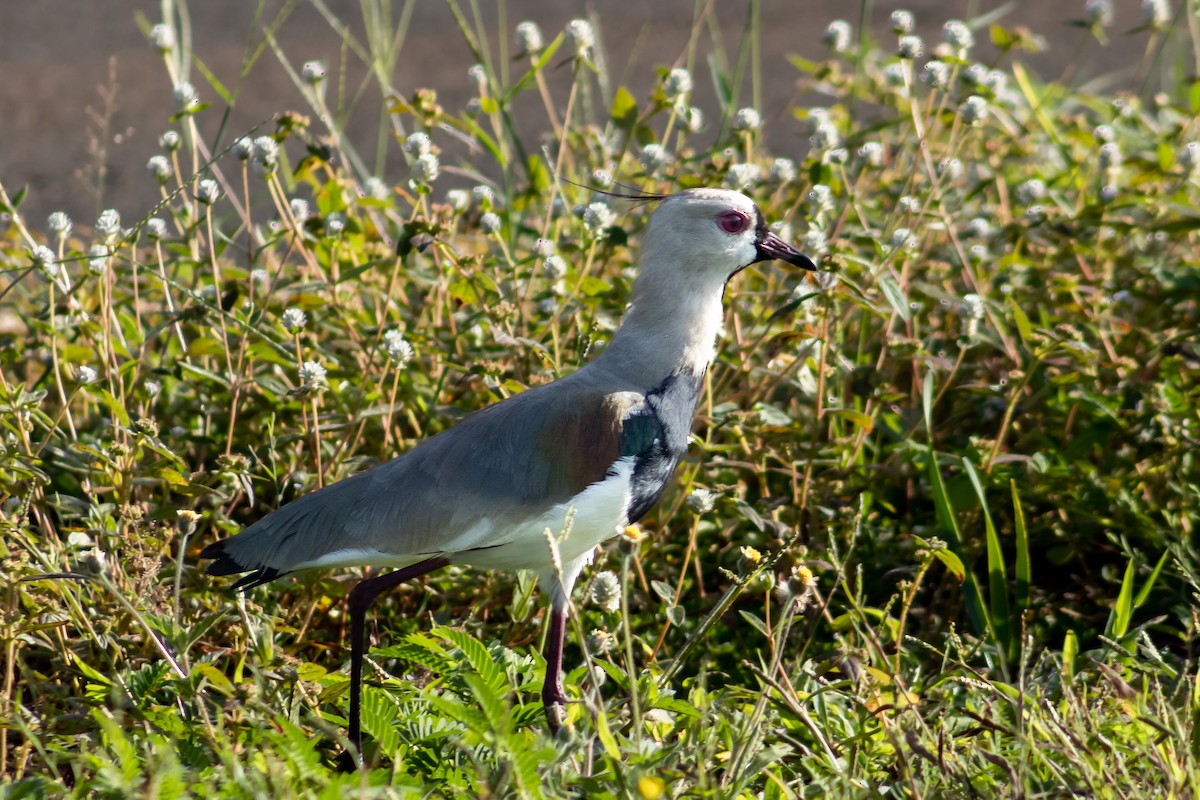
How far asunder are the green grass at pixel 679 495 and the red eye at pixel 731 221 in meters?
0.30

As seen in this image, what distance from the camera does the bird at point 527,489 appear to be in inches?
115

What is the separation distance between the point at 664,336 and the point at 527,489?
1.56 feet

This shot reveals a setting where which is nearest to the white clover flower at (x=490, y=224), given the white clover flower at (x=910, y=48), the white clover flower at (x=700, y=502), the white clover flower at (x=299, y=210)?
the white clover flower at (x=299, y=210)

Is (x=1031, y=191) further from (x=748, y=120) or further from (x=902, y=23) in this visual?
(x=748, y=120)

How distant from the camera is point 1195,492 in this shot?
3584 millimetres

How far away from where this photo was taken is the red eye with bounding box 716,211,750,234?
3.21 metres

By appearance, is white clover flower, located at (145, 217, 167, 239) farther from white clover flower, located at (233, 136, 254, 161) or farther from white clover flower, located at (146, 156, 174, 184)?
white clover flower, located at (233, 136, 254, 161)

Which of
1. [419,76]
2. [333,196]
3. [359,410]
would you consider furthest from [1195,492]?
[419,76]

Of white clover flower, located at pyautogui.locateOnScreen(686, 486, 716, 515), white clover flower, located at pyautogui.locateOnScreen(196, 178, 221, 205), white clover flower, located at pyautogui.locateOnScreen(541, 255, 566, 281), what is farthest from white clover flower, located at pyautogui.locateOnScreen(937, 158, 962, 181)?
white clover flower, located at pyautogui.locateOnScreen(196, 178, 221, 205)

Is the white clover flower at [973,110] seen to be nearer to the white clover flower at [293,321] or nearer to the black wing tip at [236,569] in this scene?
the white clover flower at [293,321]

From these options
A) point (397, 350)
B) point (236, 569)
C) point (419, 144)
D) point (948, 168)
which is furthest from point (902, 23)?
point (236, 569)

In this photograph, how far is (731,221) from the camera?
3.21 m

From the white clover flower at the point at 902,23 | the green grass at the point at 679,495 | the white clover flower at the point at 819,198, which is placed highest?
the white clover flower at the point at 902,23

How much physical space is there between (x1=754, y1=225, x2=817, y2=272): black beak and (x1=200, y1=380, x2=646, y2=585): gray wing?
505 mm
